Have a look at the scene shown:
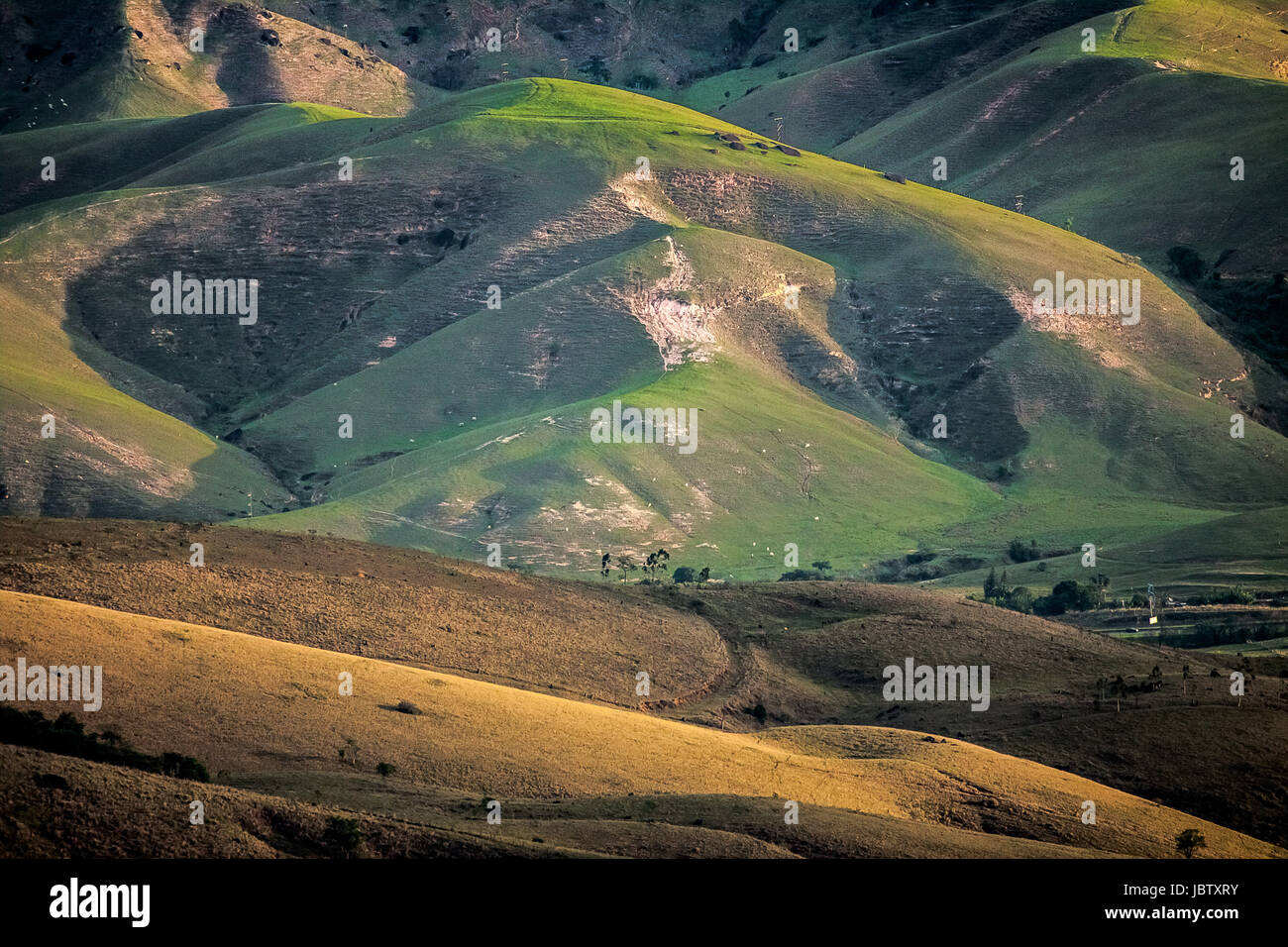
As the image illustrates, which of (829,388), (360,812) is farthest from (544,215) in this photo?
(360,812)

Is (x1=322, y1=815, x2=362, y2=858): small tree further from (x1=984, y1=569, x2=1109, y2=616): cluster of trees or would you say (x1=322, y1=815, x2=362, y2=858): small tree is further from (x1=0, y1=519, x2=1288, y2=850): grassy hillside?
(x1=984, y1=569, x2=1109, y2=616): cluster of trees

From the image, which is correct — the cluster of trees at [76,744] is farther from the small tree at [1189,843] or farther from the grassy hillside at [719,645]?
the small tree at [1189,843]

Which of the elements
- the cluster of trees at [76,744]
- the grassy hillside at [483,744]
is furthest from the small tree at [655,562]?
the cluster of trees at [76,744]

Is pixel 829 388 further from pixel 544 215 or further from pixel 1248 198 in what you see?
pixel 1248 198

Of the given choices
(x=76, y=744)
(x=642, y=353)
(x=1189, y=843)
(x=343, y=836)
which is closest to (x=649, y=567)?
(x=642, y=353)
